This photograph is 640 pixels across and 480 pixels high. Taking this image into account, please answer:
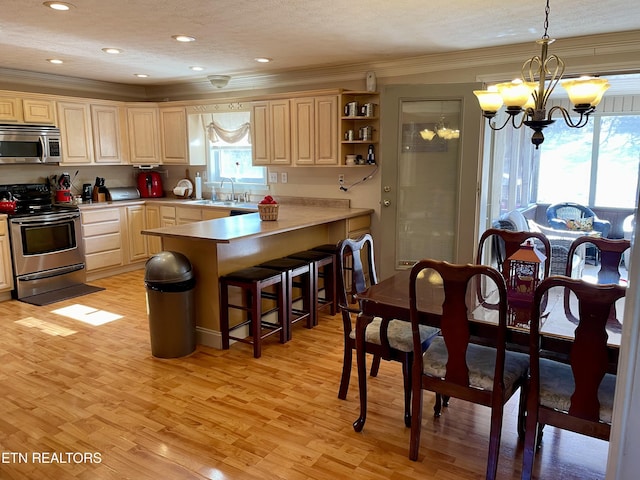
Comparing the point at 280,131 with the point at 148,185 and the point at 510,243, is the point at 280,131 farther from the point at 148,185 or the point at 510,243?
the point at 510,243

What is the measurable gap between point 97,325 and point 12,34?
2412 millimetres

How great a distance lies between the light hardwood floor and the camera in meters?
2.22

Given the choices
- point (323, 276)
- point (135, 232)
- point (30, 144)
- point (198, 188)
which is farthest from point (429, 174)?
point (30, 144)

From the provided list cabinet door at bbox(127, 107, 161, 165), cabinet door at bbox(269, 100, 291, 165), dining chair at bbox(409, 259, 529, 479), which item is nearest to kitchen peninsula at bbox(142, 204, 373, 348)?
cabinet door at bbox(269, 100, 291, 165)

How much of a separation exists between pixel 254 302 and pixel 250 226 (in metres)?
0.67

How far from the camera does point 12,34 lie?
3633 mm

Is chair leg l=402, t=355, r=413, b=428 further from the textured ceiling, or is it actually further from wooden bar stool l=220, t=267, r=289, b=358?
the textured ceiling

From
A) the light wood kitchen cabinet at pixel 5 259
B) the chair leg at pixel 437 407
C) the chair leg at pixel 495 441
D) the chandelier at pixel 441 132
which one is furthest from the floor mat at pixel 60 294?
the chair leg at pixel 495 441

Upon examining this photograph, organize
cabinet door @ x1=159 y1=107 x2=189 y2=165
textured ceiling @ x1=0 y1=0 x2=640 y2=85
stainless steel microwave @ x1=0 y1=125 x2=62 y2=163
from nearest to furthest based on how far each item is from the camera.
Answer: textured ceiling @ x1=0 y1=0 x2=640 y2=85, stainless steel microwave @ x1=0 y1=125 x2=62 y2=163, cabinet door @ x1=159 y1=107 x2=189 y2=165

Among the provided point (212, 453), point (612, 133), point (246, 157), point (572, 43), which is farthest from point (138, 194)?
point (612, 133)

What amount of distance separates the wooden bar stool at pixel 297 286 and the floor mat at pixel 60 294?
244 centimetres

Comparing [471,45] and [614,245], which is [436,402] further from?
[471,45]

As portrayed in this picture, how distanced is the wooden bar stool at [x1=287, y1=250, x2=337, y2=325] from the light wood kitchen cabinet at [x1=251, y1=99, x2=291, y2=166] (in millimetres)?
1421

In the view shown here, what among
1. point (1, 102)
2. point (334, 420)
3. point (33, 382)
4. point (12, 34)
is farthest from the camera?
point (1, 102)
